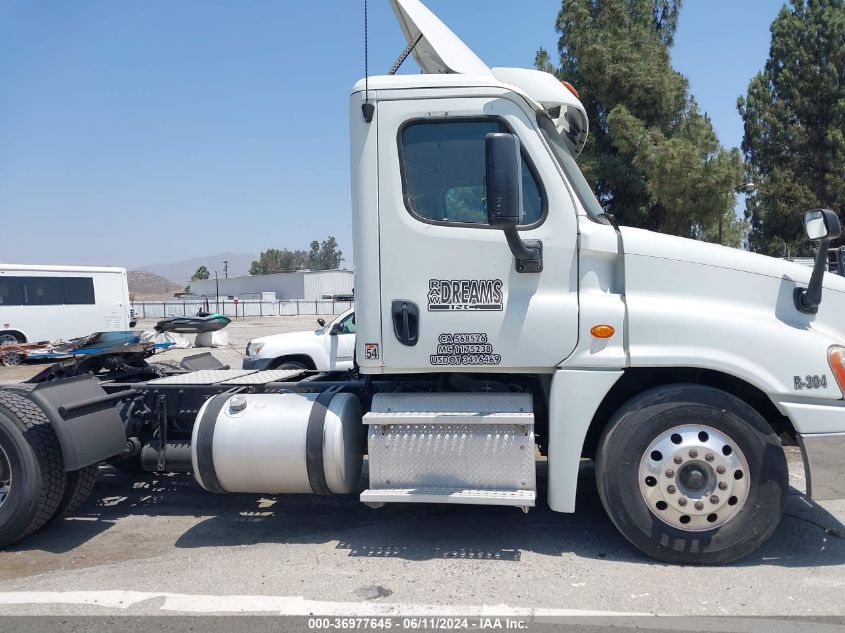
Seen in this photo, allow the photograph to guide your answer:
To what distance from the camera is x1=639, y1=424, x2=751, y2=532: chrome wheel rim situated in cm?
397

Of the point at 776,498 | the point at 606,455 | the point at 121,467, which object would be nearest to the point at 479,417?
the point at 606,455

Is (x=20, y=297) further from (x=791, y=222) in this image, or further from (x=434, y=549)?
(x=791, y=222)

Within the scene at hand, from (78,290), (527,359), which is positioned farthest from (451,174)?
(78,290)

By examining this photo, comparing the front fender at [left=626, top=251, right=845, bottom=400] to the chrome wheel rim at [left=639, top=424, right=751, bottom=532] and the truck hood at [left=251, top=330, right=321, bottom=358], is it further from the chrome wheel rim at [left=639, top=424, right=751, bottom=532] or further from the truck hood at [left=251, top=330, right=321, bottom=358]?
the truck hood at [left=251, top=330, right=321, bottom=358]

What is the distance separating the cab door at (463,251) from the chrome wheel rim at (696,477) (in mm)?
848

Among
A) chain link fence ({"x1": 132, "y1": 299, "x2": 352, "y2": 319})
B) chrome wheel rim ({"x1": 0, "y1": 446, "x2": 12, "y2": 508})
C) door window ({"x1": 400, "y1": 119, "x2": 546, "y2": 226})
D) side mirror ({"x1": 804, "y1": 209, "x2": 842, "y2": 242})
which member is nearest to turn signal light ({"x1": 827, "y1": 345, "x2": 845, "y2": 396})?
side mirror ({"x1": 804, "y1": 209, "x2": 842, "y2": 242})

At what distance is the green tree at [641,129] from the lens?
55.4 ft

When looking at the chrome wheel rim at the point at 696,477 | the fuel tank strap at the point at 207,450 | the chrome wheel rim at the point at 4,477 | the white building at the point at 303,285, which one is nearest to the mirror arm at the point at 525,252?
the chrome wheel rim at the point at 696,477

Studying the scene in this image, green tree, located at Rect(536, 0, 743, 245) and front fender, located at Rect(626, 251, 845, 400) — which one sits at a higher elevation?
green tree, located at Rect(536, 0, 743, 245)

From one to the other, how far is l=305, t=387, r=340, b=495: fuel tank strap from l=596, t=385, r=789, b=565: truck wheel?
1845 millimetres

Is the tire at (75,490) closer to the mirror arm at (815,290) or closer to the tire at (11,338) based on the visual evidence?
the mirror arm at (815,290)

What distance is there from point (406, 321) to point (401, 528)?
5.33 feet

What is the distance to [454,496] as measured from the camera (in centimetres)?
411

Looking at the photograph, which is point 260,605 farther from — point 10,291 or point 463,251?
point 10,291
